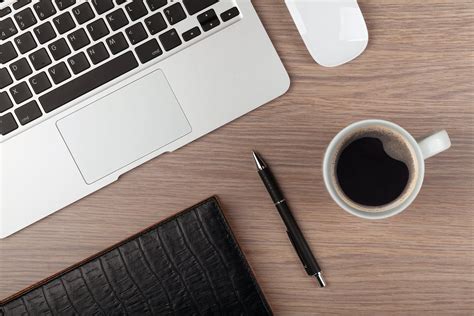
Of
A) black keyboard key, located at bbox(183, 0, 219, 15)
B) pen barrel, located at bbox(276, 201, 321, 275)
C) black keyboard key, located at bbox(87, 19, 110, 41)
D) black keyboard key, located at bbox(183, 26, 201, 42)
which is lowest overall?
pen barrel, located at bbox(276, 201, 321, 275)

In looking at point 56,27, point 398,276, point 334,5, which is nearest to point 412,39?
point 334,5

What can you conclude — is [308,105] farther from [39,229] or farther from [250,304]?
[39,229]

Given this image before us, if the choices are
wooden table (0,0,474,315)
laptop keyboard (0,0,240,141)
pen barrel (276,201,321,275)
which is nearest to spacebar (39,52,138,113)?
laptop keyboard (0,0,240,141)

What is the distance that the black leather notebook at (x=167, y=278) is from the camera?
583mm

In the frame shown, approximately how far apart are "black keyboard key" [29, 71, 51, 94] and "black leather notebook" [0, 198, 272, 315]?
19cm

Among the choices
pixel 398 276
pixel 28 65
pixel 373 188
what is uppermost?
pixel 28 65

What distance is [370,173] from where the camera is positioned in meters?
0.55

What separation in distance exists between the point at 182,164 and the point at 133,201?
2.8 inches

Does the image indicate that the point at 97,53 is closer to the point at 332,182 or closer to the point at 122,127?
the point at 122,127

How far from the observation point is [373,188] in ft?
1.80

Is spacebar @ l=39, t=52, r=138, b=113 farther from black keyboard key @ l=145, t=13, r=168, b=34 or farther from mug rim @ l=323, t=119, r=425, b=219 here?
mug rim @ l=323, t=119, r=425, b=219

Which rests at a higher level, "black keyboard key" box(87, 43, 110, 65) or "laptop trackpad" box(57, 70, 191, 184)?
"black keyboard key" box(87, 43, 110, 65)

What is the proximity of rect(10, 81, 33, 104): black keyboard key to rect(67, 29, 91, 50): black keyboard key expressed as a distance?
7cm

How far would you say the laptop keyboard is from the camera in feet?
1.89
